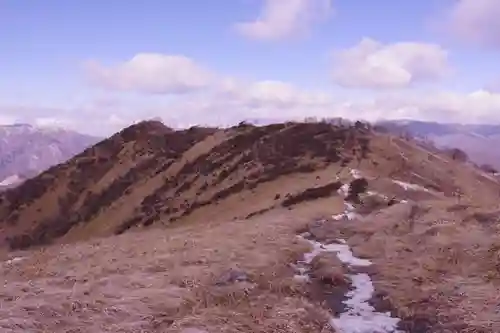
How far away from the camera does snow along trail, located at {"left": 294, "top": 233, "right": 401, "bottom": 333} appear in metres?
17.3

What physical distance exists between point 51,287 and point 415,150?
7274 centimetres

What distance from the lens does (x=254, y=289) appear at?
20.3 m

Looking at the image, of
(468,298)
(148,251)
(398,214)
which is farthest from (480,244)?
(148,251)

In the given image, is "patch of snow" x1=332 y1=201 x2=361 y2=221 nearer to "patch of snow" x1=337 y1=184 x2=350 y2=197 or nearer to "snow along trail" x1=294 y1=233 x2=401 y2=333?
"patch of snow" x1=337 y1=184 x2=350 y2=197

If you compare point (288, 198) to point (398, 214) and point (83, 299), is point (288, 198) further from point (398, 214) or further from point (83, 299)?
point (83, 299)

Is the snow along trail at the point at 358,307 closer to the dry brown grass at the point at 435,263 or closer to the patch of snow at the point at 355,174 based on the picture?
the dry brown grass at the point at 435,263

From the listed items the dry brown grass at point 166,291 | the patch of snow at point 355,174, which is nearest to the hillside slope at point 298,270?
the dry brown grass at point 166,291

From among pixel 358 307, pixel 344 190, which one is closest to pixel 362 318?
pixel 358 307

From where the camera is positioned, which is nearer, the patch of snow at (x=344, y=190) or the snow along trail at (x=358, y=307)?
the snow along trail at (x=358, y=307)

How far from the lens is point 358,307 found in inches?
759

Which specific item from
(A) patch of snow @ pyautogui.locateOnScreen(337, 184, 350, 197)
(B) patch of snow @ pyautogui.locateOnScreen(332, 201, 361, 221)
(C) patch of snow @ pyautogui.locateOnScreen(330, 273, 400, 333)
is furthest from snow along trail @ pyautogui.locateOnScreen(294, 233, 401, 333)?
(A) patch of snow @ pyautogui.locateOnScreen(337, 184, 350, 197)

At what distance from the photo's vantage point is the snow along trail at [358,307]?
17.3 meters

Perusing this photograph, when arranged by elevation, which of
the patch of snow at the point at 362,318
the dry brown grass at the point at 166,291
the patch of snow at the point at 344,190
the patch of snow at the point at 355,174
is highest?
the patch of snow at the point at 355,174

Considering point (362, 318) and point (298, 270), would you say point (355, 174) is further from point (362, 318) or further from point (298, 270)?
point (362, 318)
